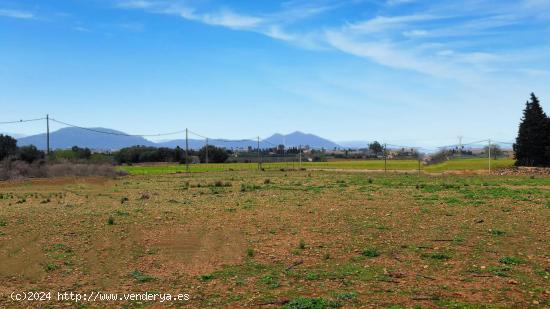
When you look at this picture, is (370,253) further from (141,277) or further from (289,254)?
(141,277)

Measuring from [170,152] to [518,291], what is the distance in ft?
259

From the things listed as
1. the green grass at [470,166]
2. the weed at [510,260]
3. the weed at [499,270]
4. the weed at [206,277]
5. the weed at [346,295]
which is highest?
the green grass at [470,166]

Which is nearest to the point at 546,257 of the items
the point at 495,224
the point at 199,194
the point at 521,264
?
the point at 521,264

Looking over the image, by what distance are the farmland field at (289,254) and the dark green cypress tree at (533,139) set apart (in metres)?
38.2

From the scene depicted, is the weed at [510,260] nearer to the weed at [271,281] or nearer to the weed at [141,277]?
the weed at [271,281]

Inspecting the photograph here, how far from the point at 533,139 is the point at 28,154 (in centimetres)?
4984

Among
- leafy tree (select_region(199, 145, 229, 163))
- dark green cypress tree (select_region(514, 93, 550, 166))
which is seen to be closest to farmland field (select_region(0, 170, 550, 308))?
dark green cypress tree (select_region(514, 93, 550, 166))

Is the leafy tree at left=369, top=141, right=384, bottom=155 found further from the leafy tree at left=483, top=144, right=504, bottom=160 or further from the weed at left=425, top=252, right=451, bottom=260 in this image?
the weed at left=425, top=252, right=451, bottom=260

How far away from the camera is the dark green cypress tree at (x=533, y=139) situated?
1991 inches

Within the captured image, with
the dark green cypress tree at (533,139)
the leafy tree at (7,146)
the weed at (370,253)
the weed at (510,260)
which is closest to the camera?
the weed at (510,260)

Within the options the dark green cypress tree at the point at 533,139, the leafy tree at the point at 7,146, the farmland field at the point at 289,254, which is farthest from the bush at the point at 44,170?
the dark green cypress tree at the point at 533,139

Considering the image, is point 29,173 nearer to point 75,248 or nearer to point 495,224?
point 75,248

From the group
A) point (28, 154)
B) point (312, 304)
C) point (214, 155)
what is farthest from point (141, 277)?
point (214, 155)

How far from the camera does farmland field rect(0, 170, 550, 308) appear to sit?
24.1 ft
